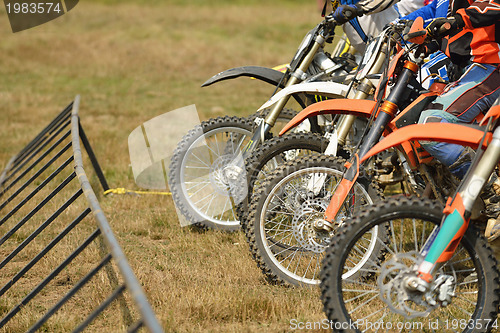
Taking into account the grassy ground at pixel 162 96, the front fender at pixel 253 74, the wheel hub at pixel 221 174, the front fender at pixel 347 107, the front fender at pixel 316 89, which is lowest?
the grassy ground at pixel 162 96

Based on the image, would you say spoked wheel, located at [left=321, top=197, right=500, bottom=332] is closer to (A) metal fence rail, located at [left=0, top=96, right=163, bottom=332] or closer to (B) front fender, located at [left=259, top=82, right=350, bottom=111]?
(A) metal fence rail, located at [left=0, top=96, right=163, bottom=332]

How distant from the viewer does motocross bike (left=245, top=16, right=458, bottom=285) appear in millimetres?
3969

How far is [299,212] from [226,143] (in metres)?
1.61

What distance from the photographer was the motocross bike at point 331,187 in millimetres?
3969

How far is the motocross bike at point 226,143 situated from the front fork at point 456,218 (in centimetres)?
211

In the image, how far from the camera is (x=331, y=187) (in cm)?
438

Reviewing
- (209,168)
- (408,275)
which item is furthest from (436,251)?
(209,168)

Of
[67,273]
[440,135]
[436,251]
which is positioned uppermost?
[440,135]

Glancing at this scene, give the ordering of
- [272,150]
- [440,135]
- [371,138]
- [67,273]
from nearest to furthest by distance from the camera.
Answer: [440,135] < [371,138] < [272,150] < [67,273]

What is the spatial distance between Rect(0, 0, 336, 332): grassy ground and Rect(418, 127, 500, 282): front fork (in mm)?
1025

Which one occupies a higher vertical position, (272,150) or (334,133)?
(334,133)

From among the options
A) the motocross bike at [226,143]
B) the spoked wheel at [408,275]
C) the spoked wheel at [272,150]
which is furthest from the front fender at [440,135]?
the motocross bike at [226,143]

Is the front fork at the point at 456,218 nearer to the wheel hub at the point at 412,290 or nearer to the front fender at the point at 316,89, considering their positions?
the wheel hub at the point at 412,290

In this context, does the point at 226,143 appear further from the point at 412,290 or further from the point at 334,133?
the point at 412,290
